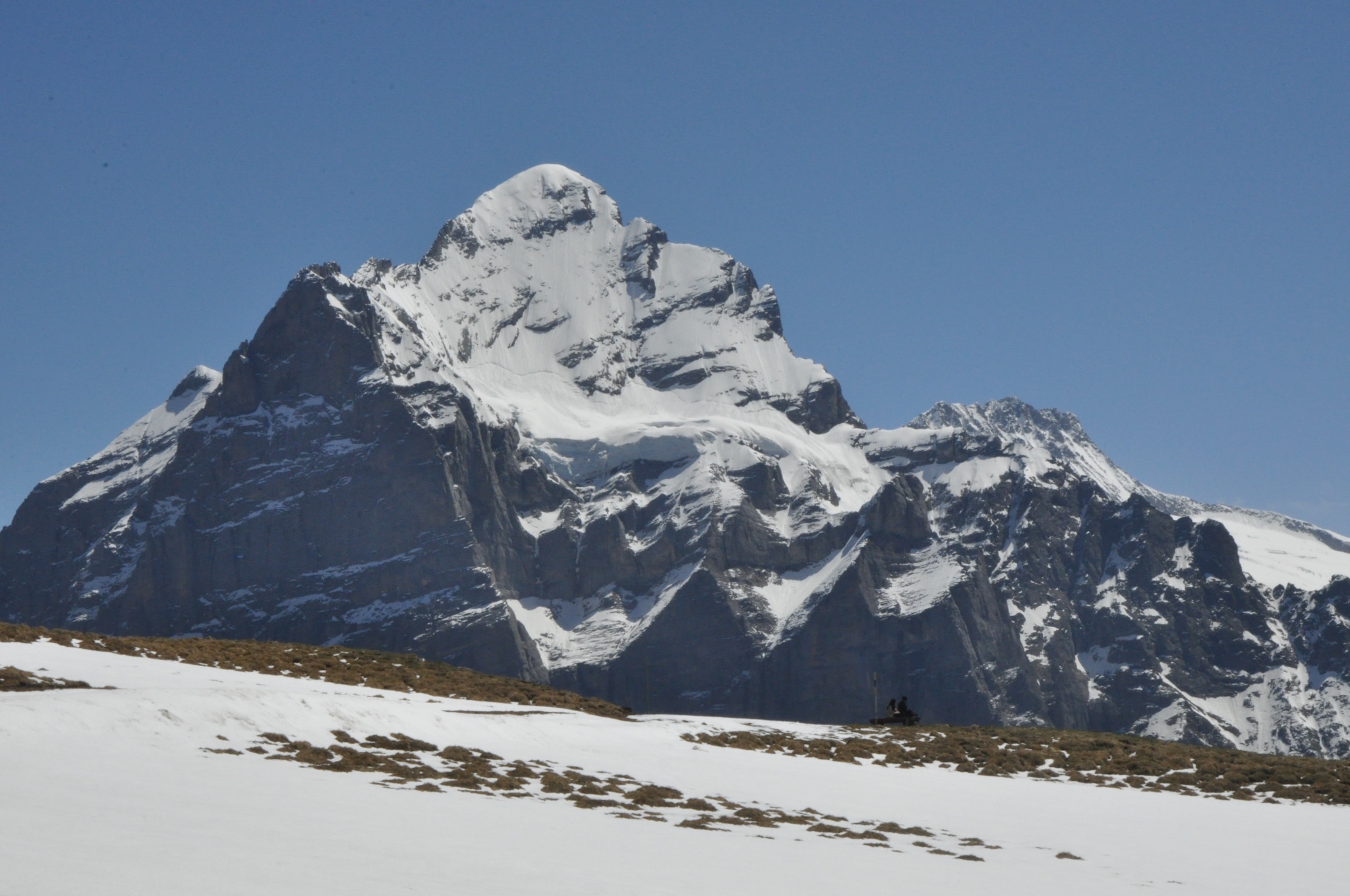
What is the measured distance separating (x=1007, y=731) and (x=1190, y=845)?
27885 millimetres

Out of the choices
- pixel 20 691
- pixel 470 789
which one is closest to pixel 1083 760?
pixel 470 789

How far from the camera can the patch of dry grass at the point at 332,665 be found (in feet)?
164

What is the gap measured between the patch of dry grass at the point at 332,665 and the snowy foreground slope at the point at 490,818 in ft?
10.3

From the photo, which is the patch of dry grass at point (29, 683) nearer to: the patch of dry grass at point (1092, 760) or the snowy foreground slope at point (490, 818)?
the snowy foreground slope at point (490, 818)

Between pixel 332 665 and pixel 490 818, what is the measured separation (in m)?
27.2

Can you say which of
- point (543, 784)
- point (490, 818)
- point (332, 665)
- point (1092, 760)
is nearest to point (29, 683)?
point (543, 784)

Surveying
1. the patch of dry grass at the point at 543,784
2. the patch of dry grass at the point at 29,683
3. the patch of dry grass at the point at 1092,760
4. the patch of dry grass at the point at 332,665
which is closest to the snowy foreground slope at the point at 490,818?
the patch of dry grass at the point at 543,784

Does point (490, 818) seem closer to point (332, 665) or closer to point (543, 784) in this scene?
point (543, 784)

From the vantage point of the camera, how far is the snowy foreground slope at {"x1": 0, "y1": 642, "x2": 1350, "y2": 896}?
22516mm

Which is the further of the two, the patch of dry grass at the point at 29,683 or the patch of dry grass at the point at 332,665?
the patch of dry grass at the point at 332,665

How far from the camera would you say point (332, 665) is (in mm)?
54344

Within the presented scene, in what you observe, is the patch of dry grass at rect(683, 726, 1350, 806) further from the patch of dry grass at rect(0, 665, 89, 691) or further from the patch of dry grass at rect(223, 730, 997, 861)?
the patch of dry grass at rect(0, 665, 89, 691)

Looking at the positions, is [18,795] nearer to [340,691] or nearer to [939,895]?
[939,895]

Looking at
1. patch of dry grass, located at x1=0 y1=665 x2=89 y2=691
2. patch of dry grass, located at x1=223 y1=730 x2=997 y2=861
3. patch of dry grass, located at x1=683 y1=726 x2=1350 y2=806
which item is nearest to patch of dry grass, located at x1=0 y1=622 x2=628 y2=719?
patch of dry grass, located at x1=683 y1=726 x2=1350 y2=806
